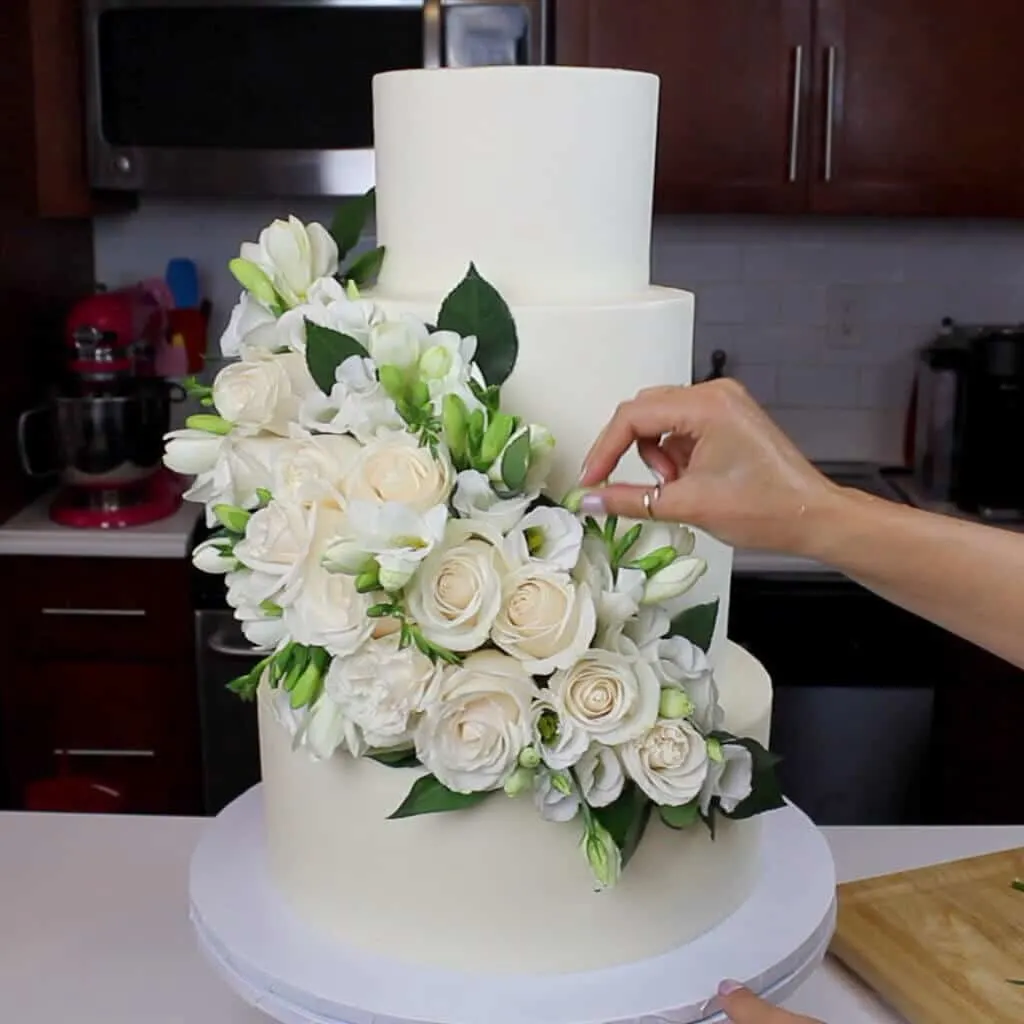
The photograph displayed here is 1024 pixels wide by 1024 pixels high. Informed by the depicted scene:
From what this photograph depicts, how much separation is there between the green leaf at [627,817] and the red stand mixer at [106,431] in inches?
70.8

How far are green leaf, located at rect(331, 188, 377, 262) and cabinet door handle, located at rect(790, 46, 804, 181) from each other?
1.66m

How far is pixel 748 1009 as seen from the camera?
841 millimetres

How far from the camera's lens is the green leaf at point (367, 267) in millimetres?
1021

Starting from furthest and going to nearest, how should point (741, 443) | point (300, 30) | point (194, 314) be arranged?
point (194, 314), point (300, 30), point (741, 443)

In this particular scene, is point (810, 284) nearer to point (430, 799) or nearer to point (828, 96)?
point (828, 96)

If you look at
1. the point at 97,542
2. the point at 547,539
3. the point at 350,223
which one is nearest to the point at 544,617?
the point at 547,539

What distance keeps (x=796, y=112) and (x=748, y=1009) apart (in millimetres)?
2005

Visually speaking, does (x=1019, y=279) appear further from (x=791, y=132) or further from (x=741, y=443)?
(x=741, y=443)

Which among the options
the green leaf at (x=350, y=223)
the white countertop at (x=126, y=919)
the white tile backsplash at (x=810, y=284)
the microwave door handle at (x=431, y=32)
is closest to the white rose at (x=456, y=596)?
the green leaf at (x=350, y=223)

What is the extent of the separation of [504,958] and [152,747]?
69.1 inches

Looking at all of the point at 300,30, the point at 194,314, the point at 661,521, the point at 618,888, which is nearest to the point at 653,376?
the point at 661,521

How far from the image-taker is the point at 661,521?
0.84m

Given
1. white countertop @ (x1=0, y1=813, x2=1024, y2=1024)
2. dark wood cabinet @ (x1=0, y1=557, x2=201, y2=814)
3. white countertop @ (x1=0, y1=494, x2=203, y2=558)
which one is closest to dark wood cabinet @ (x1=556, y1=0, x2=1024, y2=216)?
white countertop @ (x1=0, y1=494, x2=203, y2=558)

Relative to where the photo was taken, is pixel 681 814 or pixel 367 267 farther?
pixel 367 267
